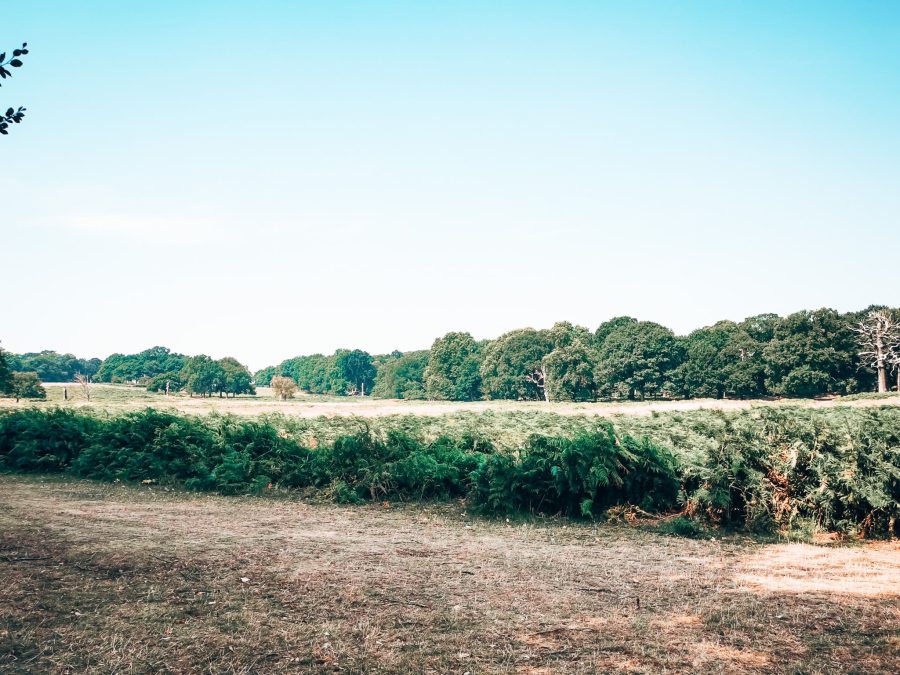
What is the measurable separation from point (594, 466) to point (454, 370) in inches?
3653

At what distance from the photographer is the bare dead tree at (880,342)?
207 ft

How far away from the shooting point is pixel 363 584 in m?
6.35

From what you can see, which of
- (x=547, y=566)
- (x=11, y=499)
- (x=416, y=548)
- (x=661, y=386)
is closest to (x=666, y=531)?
(x=547, y=566)

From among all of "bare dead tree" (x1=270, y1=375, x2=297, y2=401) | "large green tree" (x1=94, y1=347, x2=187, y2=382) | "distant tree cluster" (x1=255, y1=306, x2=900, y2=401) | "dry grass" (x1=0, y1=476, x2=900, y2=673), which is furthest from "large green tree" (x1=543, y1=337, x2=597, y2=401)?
"large green tree" (x1=94, y1=347, x2=187, y2=382)

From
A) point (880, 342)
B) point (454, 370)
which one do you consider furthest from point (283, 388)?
point (880, 342)

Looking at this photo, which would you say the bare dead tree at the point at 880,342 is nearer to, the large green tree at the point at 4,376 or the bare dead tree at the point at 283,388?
the bare dead tree at the point at 283,388

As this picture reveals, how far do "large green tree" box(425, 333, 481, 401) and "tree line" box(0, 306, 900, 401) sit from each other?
→ 184 millimetres

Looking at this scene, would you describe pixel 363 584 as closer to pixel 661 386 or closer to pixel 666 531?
pixel 666 531

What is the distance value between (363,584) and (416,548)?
2108mm

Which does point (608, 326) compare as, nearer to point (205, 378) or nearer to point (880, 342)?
point (880, 342)

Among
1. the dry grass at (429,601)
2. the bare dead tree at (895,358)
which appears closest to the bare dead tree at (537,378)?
the bare dead tree at (895,358)

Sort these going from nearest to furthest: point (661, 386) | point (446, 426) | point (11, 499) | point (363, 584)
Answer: point (363, 584), point (11, 499), point (446, 426), point (661, 386)

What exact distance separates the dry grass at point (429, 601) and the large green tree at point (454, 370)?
91816 millimetres

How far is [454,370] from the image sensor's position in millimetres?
103562
